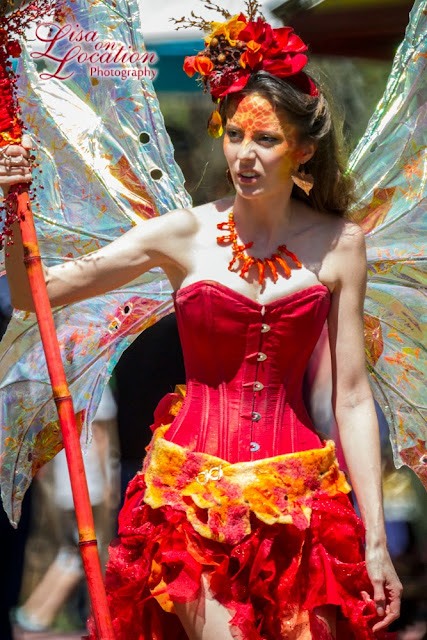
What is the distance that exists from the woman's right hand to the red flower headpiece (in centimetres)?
50

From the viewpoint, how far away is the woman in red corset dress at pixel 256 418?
2.57 m

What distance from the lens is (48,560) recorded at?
12.4 feet

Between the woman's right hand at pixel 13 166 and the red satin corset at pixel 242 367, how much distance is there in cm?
47

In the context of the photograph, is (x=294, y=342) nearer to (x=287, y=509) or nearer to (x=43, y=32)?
(x=287, y=509)

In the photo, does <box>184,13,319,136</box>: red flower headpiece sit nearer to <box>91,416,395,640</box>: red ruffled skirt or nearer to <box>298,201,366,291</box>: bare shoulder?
<box>298,201,366,291</box>: bare shoulder

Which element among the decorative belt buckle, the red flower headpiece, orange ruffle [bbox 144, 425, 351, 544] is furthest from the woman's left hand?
the red flower headpiece

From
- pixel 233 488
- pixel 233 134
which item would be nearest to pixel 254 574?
pixel 233 488

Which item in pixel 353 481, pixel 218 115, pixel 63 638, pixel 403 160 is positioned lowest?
pixel 63 638

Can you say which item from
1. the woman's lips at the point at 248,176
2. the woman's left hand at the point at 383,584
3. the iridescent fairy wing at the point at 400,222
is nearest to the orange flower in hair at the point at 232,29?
the woman's lips at the point at 248,176

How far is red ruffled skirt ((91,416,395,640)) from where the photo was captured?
2.56 meters

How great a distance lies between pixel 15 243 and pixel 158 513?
69cm

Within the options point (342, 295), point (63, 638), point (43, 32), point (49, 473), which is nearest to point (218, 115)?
point (342, 295)

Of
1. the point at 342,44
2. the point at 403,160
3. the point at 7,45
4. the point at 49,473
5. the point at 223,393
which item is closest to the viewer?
the point at 7,45

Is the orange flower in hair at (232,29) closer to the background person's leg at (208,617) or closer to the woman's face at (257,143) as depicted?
the woman's face at (257,143)
